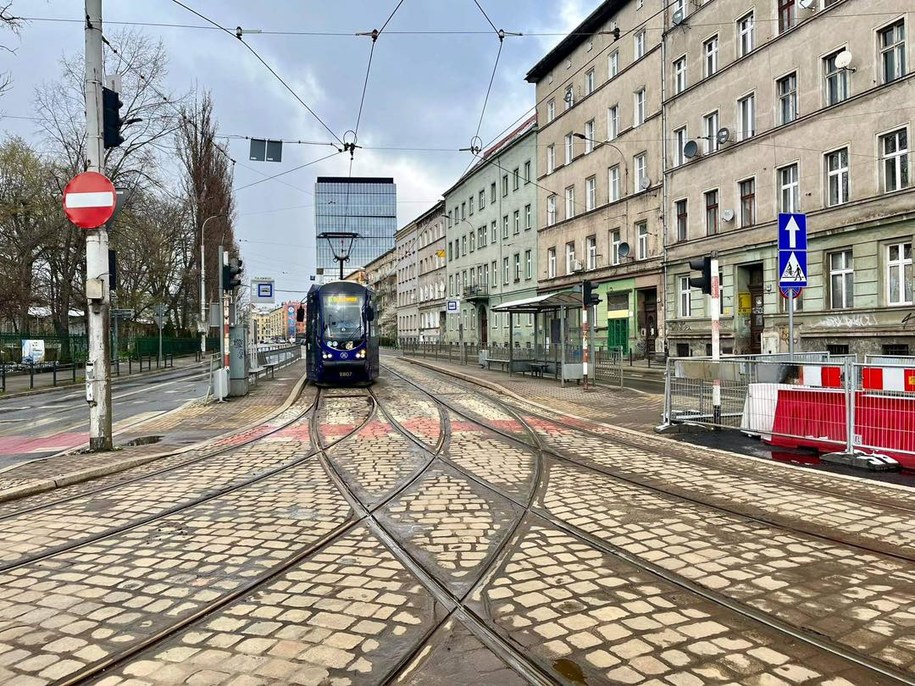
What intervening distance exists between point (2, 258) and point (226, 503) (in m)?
30.3

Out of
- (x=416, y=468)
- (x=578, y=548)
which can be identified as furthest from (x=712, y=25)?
(x=578, y=548)

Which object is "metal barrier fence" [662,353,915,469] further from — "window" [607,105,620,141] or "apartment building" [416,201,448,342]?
"apartment building" [416,201,448,342]

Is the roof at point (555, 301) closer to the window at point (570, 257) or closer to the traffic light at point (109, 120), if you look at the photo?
the traffic light at point (109, 120)

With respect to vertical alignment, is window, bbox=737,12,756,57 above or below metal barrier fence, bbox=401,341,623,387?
above

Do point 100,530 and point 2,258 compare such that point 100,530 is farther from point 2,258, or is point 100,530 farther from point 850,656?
point 2,258

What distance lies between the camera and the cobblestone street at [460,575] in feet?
9.25

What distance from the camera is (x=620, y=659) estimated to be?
9.23 ft

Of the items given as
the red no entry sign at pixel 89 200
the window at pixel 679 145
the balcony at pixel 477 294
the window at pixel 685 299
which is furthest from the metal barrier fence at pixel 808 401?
the balcony at pixel 477 294

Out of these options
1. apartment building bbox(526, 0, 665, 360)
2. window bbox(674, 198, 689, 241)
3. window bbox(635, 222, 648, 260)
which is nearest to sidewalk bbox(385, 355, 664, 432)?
window bbox(674, 198, 689, 241)

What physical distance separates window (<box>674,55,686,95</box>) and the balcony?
24892 mm

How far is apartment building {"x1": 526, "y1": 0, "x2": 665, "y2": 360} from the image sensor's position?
1201 inches

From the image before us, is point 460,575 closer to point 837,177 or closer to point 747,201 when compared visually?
point 837,177

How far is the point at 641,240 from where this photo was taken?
104 feet

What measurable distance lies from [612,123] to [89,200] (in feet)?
103
